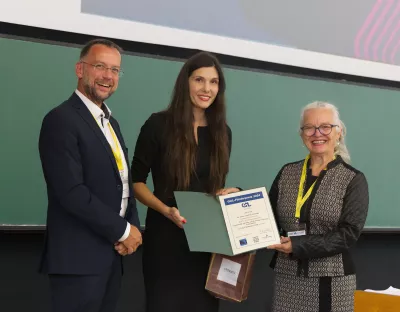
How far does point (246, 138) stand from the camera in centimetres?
270

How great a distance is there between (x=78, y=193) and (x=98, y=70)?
1.49ft

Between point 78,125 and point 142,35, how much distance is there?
99 centimetres

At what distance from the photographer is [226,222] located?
166cm

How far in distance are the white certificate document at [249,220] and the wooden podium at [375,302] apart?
1.11 feet

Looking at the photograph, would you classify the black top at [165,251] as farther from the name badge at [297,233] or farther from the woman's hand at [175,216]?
the name badge at [297,233]

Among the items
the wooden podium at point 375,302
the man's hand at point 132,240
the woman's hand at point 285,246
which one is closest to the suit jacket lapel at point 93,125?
the man's hand at point 132,240

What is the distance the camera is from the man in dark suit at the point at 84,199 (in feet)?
4.81

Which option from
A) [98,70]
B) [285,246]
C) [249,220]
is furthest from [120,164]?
[285,246]

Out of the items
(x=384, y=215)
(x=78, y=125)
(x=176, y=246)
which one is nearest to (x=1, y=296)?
(x=176, y=246)

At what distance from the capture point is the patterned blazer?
1.71m

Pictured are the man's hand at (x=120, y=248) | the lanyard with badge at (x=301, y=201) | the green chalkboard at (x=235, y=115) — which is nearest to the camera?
the man's hand at (x=120, y=248)

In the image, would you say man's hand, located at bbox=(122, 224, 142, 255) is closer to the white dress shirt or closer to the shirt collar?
the white dress shirt

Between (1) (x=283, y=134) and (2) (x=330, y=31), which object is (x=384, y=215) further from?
(2) (x=330, y=31)

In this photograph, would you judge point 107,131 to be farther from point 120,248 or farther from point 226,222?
point 226,222
